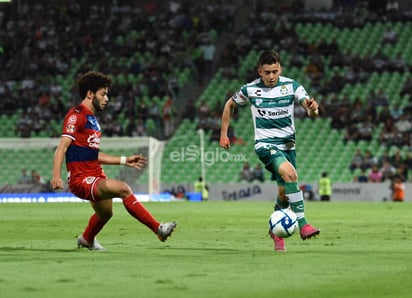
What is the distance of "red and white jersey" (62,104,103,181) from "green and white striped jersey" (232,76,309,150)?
207 centimetres

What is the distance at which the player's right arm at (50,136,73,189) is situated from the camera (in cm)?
1112

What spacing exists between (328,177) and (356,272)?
32.7 metres

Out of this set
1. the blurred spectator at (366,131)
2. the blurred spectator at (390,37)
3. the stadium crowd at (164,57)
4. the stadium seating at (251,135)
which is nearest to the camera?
the stadium seating at (251,135)

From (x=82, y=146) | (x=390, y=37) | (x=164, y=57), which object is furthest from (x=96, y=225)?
(x=390, y=37)

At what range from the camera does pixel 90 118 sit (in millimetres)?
11852

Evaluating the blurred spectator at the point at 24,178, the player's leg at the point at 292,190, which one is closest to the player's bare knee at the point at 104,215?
the player's leg at the point at 292,190

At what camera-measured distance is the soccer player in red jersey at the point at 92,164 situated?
11.6 meters

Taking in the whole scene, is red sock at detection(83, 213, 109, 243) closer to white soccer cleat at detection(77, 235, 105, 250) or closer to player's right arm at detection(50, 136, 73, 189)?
white soccer cleat at detection(77, 235, 105, 250)

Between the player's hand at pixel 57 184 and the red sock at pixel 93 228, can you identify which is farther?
the red sock at pixel 93 228

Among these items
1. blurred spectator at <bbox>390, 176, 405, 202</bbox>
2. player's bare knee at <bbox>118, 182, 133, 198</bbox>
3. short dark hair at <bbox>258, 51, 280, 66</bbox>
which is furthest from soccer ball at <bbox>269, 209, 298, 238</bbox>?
blurred spectator at <bbox>390, 176, 405, 202</bbox>

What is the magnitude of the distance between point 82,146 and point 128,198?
2.71 feet

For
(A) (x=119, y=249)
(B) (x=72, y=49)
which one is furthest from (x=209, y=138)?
Result: (A) (x=119, y=249)

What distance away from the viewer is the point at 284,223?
1169cm

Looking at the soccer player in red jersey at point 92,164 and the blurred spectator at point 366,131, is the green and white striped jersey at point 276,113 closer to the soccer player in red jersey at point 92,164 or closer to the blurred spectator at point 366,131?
the soccer player in red jersey at point 92,164
